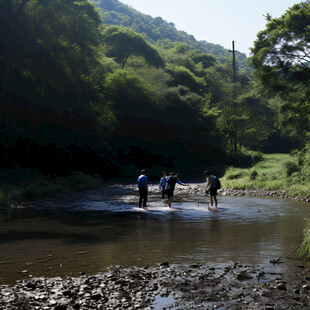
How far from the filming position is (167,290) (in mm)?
6270

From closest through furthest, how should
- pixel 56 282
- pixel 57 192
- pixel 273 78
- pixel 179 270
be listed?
pixel 56 282 → pixel 179 270 → pixel 57 192 → pixel 273 78

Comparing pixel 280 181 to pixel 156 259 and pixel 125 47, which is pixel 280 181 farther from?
pixel 125 47

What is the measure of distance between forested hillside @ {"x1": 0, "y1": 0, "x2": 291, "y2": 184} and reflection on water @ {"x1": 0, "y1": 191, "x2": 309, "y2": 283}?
1512cm

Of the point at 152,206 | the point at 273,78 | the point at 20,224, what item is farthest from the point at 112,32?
the point at 20,224

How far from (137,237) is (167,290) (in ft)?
16.1

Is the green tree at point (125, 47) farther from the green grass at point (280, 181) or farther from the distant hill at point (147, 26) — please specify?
the distant hill at point (147, 26)

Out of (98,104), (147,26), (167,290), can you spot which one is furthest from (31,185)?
(147,26)

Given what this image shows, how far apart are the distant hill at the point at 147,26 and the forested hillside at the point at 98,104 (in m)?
52.5

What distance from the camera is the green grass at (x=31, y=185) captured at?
1989cm

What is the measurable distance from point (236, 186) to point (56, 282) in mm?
22968

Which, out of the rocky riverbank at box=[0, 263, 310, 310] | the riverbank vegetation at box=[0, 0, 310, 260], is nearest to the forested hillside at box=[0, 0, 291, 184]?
the riverbank vegetation at box=[0, 0, 310, 260]

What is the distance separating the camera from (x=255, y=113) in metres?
59.9

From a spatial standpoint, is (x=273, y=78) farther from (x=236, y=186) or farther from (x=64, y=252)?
(x=64, y=252)

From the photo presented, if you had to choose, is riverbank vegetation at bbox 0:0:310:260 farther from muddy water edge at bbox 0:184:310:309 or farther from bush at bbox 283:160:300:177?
muddy water edge at bbox 0:184:310:309
